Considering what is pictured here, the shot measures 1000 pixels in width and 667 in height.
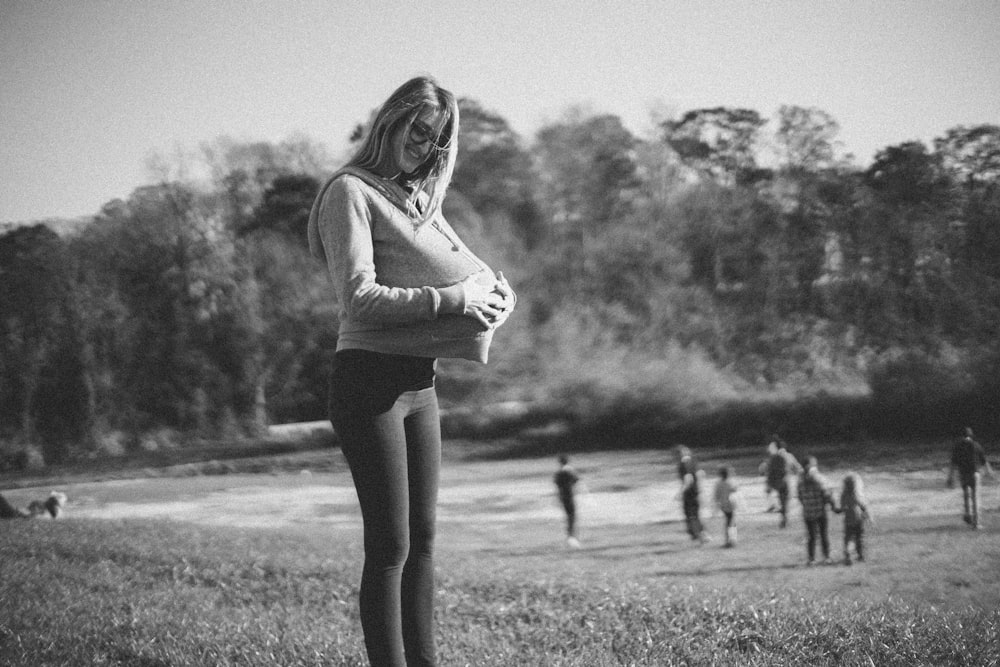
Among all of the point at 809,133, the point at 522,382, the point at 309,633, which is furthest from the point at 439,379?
the point at 309,633

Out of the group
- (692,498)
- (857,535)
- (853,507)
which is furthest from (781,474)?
(853,507)

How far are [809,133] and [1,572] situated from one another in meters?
19.5

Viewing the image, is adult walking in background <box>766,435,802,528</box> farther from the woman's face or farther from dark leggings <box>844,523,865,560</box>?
the woman's face

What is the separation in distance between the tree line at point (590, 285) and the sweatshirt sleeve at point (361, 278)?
42.1 ft

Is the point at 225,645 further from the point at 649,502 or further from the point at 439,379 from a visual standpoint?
the point at 439,379

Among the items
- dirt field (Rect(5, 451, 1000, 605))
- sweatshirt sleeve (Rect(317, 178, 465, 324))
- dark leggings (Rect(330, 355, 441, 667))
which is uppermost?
sweatshirt sleeve (Rect(317, 178, 465, 324))

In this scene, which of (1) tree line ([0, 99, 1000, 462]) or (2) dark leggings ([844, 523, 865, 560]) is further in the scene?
(1) tree line ([0, 99, 1000, 462])

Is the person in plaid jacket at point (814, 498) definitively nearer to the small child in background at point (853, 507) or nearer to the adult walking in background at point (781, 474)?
the small child in background at point (853, 507)

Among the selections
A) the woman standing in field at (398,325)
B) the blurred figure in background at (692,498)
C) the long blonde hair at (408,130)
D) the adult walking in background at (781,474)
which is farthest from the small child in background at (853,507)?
the long blonde hair at (408,130)

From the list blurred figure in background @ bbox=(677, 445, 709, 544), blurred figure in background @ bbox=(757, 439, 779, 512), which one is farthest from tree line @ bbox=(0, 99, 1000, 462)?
blurred figure in background @ bbox=(677, 445, 709, 544)

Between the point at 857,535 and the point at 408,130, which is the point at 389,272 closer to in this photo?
the point at 408,130

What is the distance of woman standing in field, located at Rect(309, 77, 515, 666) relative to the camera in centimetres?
186

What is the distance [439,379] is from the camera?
27.9m

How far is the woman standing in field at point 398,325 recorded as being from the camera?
186cm
